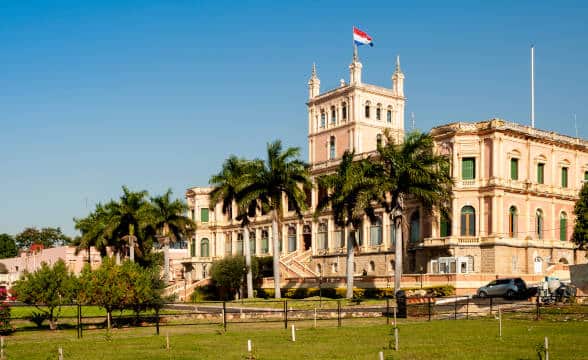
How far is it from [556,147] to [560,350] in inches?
1876

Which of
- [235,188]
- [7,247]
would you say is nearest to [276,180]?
[235,188]

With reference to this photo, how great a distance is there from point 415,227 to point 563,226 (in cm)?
1309

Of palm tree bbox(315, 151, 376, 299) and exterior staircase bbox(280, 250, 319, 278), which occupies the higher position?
palm tree bbox(315, 151, 376, 299)

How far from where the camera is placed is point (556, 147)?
6650 cm

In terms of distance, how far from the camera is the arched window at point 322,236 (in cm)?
7819

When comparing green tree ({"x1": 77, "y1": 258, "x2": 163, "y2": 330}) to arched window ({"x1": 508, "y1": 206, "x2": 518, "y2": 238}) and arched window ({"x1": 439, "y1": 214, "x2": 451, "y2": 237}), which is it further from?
arched window ({"x1": 508, "y1": 206, "x2": 518, "y2": 238})

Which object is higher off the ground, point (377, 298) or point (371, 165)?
point (371, 165)

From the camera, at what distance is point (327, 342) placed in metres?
25.8

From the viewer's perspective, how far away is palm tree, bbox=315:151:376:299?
4993 centimetres

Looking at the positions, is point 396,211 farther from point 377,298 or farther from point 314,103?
point 314,103

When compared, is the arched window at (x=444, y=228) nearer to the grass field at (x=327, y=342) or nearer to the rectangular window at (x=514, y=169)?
the rectangular window at (x=514, y=169)

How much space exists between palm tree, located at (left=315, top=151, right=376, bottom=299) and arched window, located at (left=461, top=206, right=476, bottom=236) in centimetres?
1226

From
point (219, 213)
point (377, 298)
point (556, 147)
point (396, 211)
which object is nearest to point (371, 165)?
point (396, 211)

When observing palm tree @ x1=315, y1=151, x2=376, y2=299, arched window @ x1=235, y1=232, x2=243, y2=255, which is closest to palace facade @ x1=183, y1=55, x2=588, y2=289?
palm tree @ x1=315, y1=151, x2=376, y2=299
